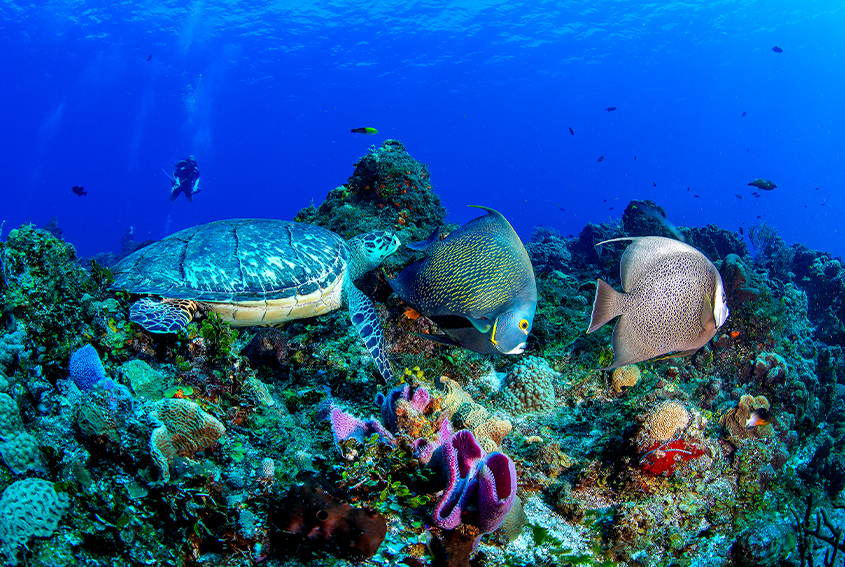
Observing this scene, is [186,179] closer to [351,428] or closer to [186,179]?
[186,179]

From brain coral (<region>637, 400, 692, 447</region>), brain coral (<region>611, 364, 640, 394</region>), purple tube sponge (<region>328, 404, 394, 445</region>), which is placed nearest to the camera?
purple tube sponge (<region>328, 404, 394, 445</region>)

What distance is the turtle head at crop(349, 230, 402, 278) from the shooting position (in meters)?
4.47

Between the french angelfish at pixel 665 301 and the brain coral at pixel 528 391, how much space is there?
1.09 meters

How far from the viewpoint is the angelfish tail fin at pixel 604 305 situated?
2176 mm

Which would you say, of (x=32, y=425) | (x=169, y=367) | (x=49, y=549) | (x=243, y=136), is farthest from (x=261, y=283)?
(x=243, y=136)

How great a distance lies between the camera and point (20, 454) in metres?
1.60

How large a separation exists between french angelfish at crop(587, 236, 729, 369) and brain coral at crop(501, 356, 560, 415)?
109cm

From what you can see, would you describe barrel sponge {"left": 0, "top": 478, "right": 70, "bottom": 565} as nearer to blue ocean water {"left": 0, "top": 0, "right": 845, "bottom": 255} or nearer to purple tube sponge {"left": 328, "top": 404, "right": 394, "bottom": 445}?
purple tube sponge {"left": 328, "top": 404, "right": 394, "bottom": 445}

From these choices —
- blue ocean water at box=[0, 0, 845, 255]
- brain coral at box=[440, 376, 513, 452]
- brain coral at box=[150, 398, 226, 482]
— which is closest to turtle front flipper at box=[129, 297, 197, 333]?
brain coral at box=[150, 398, 226, 482]

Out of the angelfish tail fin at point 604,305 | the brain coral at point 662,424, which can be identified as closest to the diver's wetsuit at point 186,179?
the angelfish tail fin at point 604,305

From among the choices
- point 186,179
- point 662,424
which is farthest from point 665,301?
point 186,179

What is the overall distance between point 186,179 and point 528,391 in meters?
13.9

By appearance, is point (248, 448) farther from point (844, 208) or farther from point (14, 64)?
point (844, 208)

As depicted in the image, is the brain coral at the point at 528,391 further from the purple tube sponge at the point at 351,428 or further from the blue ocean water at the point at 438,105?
the blue ocean water at the point at 438,105
